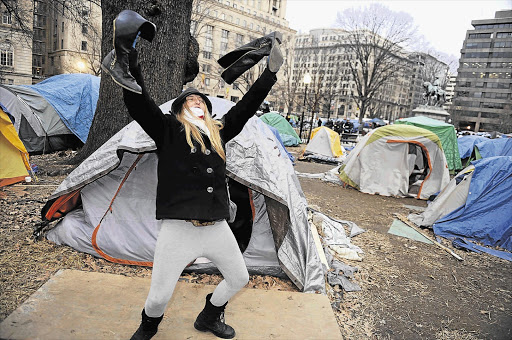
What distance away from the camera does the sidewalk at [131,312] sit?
2.59 metres

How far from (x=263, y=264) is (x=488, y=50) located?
301 ft

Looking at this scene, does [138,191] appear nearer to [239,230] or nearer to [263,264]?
[239,230]

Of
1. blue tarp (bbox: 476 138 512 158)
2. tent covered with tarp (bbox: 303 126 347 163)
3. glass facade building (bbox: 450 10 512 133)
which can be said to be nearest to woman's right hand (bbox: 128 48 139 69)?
tent covered with tarp (bbox: 303 126 347 163)

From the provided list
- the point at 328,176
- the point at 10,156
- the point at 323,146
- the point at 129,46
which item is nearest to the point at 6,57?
the point at 323,146

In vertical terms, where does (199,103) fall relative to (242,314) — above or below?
above

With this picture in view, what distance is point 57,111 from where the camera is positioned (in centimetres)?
1023

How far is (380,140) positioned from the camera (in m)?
9.73

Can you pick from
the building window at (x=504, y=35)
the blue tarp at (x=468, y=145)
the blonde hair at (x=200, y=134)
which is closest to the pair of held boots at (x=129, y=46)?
the blonde hair at (x=200, y=134)

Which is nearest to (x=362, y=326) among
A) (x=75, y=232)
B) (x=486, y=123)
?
(x=75, y=232)

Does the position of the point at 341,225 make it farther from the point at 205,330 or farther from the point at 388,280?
the point at 205,330

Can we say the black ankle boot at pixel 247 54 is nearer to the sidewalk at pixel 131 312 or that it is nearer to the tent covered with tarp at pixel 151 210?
the tent covered with tarp at pixel 151 210

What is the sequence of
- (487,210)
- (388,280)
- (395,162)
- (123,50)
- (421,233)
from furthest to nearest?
1. (395,162)
2. (421,233)
3. (487,210)
4. (388,280)
5. (123,50)

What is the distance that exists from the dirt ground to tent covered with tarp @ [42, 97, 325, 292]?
0.20 meters

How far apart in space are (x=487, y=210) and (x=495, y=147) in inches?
368
